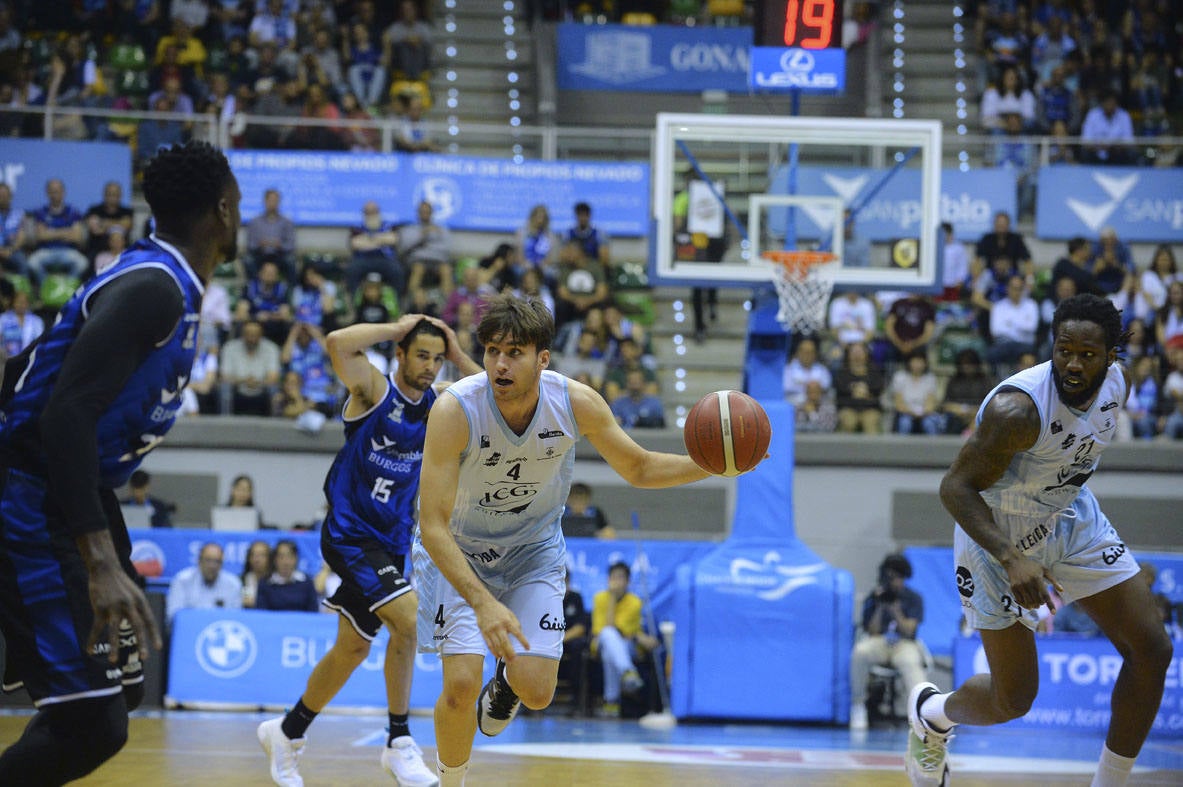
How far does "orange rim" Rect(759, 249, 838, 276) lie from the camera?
11016mm

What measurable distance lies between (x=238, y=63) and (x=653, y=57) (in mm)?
5990

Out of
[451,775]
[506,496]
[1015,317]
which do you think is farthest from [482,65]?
[451,775]

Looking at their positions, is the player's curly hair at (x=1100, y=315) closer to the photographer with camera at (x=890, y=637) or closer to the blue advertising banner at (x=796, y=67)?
the photographer with camera at (x=890, y=637)

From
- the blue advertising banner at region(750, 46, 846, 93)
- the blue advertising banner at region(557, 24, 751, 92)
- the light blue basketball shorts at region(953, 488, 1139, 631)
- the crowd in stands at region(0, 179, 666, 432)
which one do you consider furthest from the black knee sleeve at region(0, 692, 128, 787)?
the blue advertising banner at region(557, 24, 751, 92)

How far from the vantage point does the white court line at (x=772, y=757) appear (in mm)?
7992

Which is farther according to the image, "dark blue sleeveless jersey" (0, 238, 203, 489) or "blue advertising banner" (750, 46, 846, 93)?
"blue advertising banner" (750, 46, 846, 93)

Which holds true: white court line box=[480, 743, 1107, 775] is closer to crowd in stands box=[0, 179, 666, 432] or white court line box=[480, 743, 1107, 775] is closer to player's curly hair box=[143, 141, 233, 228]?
player's curly hair box=[143, 141, 233, 228]

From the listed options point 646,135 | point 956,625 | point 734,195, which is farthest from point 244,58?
point 956,625

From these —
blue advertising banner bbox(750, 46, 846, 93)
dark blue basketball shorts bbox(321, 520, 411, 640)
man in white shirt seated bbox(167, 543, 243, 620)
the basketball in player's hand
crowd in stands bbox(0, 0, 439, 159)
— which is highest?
crowd in stands bbox(0, 0, 439, 159)

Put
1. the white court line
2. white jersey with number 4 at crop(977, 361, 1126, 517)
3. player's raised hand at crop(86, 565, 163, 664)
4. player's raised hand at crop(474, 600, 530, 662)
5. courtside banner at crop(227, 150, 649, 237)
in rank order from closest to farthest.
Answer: player's raised hand at crop(86, 565, 163, 664) < player's raised hand at crop(474, 600, 530, 662) < white jersey with number 4 at crop(977, 361, 1126, 517) < the white court line < courtside banner at crop(227, 150, 649, 237)

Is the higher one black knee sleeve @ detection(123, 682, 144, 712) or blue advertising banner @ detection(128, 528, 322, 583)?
black knee sleeve @ detection(123, 682, 144, 712)

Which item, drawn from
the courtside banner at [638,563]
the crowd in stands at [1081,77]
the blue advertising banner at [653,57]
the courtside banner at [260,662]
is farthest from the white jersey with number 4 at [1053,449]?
the blue advertising banner at [653,57]

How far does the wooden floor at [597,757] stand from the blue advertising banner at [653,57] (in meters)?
11.8

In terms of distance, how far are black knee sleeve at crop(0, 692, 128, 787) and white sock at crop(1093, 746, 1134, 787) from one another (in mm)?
3892
